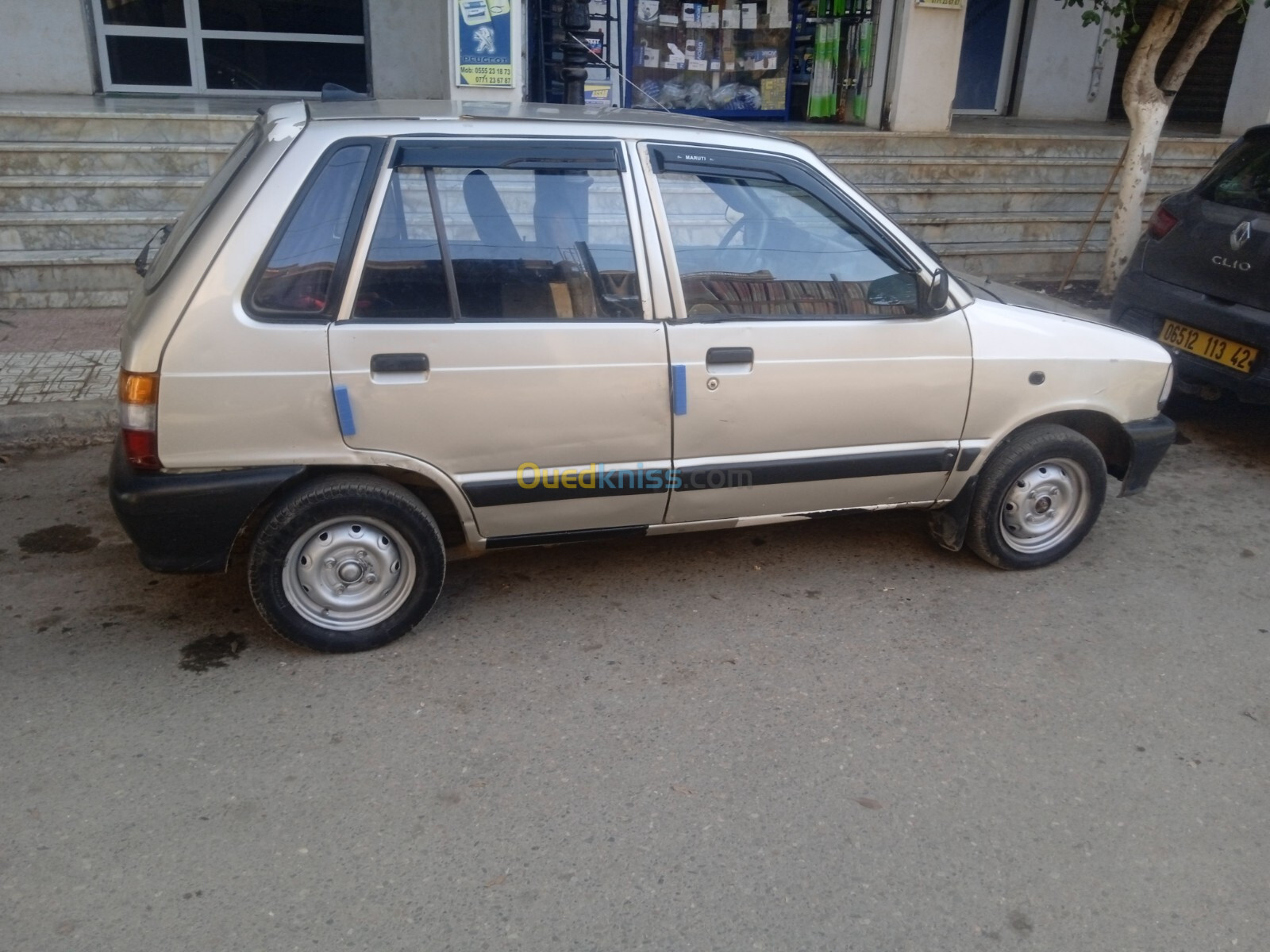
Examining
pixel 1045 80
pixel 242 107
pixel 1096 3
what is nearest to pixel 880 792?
pixel 1096 3

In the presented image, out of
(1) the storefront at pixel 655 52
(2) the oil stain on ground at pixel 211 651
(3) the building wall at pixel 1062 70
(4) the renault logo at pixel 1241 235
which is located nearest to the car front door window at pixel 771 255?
(2) the oil stain on ground at pixel 211 651

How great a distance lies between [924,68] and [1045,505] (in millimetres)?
6516

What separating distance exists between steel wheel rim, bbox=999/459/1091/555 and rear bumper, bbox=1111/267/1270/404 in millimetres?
1573

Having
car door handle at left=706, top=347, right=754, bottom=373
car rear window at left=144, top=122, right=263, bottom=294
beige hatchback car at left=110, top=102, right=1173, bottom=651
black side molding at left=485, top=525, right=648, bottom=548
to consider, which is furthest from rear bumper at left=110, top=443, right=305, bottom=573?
car door handle at left=706, top=347, right=754, bottom=373

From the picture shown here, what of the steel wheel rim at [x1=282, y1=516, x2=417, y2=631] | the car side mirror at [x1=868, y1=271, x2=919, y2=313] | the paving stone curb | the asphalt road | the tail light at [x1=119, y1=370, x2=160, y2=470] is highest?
the car side mirror at [x1=868, y1=271, x2=919, y2=313]

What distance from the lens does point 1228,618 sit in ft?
13.8

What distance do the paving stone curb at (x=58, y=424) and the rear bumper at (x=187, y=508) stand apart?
7.81 feet

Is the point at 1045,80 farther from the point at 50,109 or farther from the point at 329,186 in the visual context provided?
the point at 329,186

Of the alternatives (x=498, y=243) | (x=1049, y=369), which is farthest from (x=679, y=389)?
(x=1049, y=369)

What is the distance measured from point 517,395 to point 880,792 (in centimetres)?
169

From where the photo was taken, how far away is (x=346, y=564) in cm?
366

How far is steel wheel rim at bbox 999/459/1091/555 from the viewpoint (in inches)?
172

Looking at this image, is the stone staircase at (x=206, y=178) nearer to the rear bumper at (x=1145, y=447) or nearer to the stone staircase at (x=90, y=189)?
the stone staircase at (x=90, y=189)

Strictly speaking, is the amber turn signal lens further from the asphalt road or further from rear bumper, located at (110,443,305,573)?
the asphalt road
